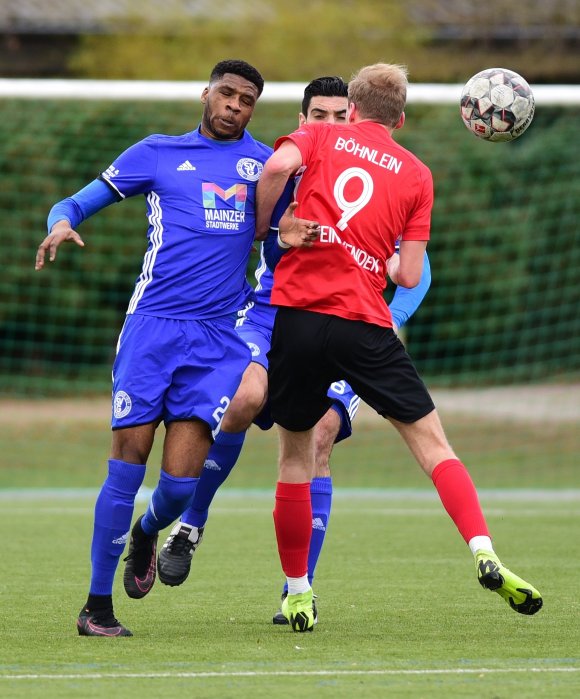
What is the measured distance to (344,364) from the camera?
17.9ft

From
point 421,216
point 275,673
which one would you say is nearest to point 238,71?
point 421,216

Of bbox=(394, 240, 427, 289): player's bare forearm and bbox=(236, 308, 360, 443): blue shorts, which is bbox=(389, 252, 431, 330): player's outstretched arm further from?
bbox=(394, 240, 427, 289): player's bare forearm

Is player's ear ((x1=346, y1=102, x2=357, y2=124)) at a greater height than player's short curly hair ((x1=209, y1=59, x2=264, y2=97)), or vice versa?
player's short curly hair ((x1=209, y1=59, x2=264, y2=97))

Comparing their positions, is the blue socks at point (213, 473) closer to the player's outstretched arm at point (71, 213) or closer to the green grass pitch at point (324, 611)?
the green grass pitch at point (324, 611)

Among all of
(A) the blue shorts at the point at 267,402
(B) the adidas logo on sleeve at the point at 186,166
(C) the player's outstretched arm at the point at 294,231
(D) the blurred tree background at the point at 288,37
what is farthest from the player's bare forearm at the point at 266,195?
(D) the blurred tree background at the point at 288,37

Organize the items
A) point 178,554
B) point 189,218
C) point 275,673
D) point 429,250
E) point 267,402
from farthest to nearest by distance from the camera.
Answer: point 429,250 < point 267,402 < point 178,554 < point 189,218 < point 275,673

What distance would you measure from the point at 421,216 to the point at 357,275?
1.16 ft

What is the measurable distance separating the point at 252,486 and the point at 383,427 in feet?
11.6

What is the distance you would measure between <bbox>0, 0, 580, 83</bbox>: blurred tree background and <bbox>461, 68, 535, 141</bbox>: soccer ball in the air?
41.9 ft

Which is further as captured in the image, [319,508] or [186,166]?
[319,508]

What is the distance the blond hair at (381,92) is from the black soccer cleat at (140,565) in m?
2.01

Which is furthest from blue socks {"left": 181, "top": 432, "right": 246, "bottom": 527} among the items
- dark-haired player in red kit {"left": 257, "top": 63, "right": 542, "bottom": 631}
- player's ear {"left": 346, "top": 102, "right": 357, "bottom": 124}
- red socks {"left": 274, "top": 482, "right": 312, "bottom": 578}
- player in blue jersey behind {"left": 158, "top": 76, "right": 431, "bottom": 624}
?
player's ear {"left": 346, "top": 102, "right": 357, "bottom": 124}

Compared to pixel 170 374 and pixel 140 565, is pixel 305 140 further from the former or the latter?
pixel 140 565

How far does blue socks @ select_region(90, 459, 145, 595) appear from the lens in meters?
5.55
